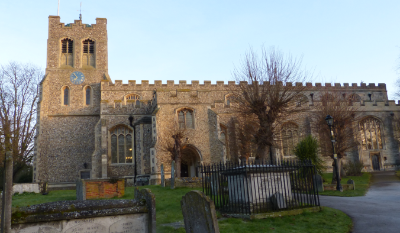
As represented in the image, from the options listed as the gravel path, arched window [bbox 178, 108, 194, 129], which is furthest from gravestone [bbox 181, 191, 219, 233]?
arched window [bbox 178, 108, 194, 129]

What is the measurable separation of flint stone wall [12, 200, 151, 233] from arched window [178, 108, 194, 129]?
18501mm

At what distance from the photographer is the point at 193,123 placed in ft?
78.9

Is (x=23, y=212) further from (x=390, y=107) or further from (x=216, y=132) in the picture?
(x=390, y=107)

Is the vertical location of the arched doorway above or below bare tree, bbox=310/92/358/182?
below

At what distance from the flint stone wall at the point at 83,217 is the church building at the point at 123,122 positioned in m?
16.8

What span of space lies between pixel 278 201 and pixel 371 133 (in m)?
26.6

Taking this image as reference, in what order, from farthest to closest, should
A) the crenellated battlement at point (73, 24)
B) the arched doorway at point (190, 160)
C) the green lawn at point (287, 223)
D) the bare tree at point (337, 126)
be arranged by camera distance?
the crenellated battlement at point (73, 24)
the arched doorway at point (190, 160)
the bare tree at point (337, 126)
the green lawn at point (287, 223)

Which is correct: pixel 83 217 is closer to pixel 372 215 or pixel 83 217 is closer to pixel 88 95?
pixel 372 215

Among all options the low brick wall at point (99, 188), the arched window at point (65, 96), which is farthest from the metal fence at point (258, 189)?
the arched window at point (65, 96)

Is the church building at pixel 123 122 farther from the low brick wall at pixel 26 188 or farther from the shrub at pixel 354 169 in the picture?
the low brick wall at pixel 26 188

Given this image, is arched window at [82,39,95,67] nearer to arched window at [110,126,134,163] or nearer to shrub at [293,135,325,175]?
arched window at [110,126,134,163]

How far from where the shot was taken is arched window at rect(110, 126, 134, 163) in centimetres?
2680

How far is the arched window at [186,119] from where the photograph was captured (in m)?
24.0

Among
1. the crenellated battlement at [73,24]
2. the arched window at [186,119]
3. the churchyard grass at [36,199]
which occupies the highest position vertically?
the crenellated battlement at [73,24]
